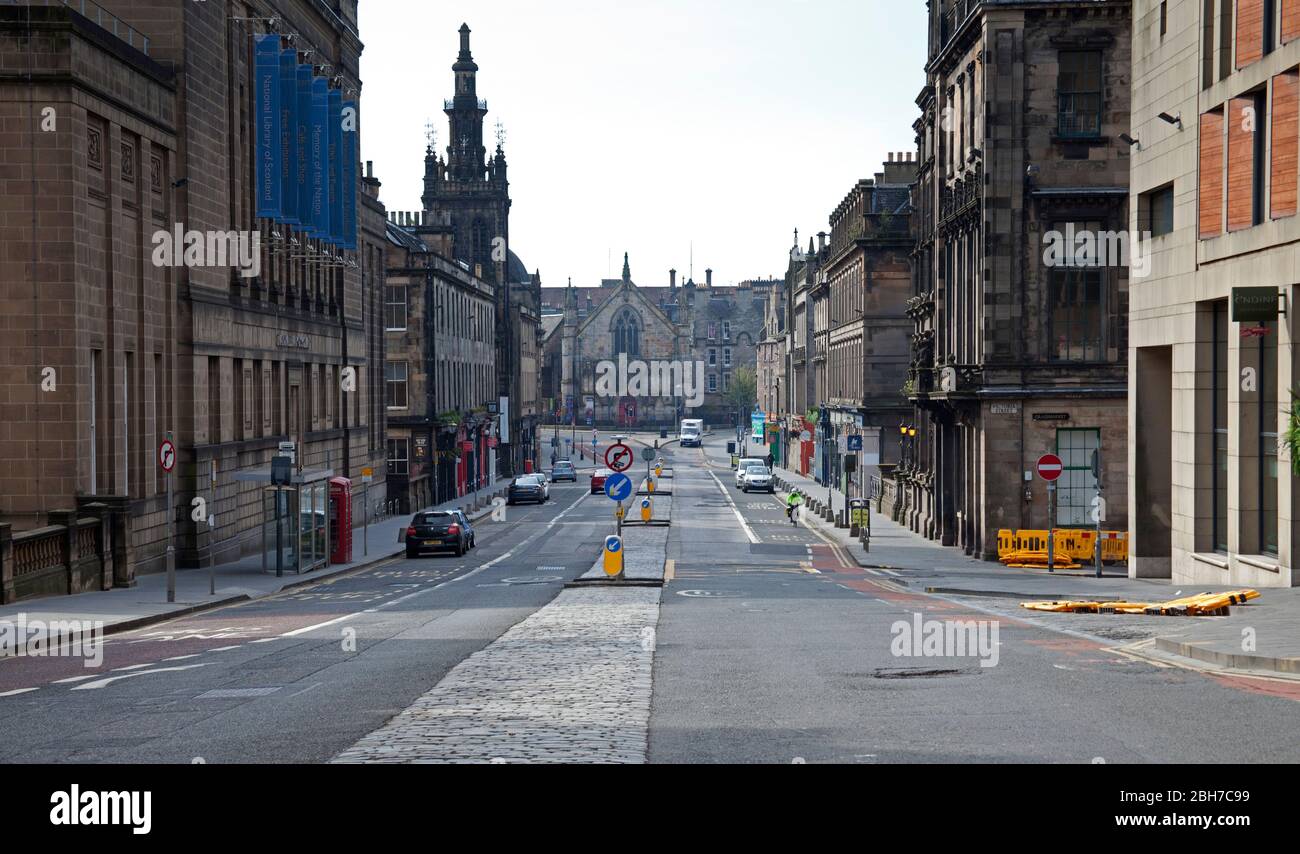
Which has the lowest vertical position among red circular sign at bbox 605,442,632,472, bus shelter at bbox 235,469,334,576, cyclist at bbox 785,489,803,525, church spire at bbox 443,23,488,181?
cyclist at bbox 785,489,803,525

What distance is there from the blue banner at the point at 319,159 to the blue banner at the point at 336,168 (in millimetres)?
1167

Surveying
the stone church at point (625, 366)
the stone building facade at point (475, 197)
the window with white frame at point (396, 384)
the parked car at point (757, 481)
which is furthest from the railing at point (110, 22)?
the stone church at point (625, 366)

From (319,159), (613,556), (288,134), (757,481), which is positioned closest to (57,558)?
(613,556)

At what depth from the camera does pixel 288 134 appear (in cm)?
4659

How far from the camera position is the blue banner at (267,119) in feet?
147

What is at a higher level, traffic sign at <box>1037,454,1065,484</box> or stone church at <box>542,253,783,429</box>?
stone church at <box>542,253,783,429</box>

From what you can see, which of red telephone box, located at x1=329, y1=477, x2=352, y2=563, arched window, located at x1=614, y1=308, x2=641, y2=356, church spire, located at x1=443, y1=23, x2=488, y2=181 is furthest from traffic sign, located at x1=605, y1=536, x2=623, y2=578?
arched window, located at x1=614, y1=308, x2=641, y2=356

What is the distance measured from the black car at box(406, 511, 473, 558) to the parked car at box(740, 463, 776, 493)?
39552 mm

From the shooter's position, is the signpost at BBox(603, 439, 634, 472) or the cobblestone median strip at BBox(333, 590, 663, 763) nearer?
the cobblestone median strip at BBox(333, 590, 663, 763)

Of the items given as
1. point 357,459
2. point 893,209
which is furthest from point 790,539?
point 893,209

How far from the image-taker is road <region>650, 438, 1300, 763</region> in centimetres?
1048

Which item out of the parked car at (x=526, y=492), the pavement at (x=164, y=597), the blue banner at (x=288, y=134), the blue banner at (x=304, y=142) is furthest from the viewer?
the parked car at (x=526, y=492)

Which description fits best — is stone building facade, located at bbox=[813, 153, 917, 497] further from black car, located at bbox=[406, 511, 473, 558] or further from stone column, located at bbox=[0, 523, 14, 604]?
stone column, located at bbox=[0, 523, 14, 604]

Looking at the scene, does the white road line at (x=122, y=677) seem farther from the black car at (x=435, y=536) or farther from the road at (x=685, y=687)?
the black car at (x=435, y=536)
